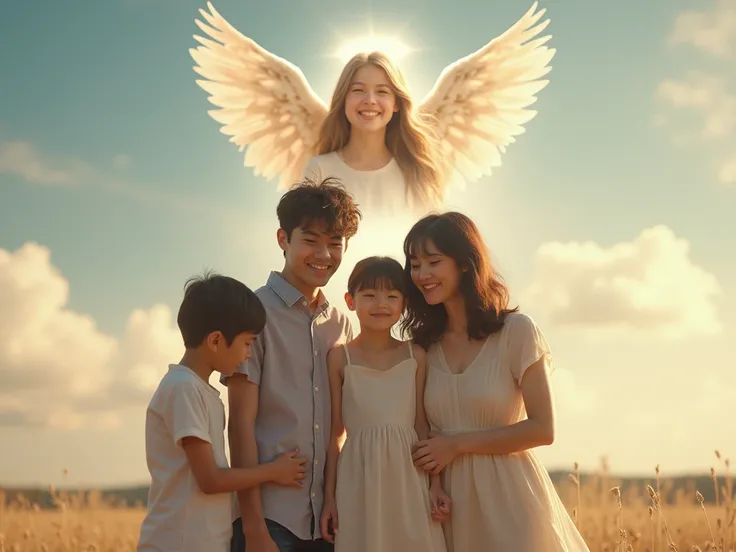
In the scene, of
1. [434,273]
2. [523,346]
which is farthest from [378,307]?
[523,346]

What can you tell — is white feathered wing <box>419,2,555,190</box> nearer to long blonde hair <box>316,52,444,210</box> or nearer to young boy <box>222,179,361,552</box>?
long blonde hair <box>316,52,444,210</box>

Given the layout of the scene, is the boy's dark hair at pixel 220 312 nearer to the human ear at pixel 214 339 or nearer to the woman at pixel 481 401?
the human ear at pixel 214 339

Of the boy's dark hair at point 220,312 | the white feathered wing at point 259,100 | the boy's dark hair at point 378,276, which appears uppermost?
the white feathered wing at point 259,100

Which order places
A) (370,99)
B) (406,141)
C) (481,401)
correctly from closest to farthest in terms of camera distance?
(481,401)
(370,99)
(406,141)

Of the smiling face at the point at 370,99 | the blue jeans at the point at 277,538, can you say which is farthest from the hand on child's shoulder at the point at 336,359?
the smiling face at the point at 370,99

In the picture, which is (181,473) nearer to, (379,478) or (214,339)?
(214,339)

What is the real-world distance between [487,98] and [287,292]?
448 centimetres

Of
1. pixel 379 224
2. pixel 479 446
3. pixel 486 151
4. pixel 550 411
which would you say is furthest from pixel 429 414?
pixel 486 151

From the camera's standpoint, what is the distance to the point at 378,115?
20.0 feet

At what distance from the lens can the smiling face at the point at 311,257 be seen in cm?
343

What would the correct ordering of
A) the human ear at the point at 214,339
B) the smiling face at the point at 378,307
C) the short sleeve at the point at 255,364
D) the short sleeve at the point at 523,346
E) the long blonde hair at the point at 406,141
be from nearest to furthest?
the human ear at the point at 214,339
the short sleeve at the point at 255,364
the short sleeve at the point at 523,346
the smiling face at the point at 378,307
the long blonde hair at the point at 406,141

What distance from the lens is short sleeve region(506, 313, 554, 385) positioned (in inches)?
132

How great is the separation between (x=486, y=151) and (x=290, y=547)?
16.3 ft

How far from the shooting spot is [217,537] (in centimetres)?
305
